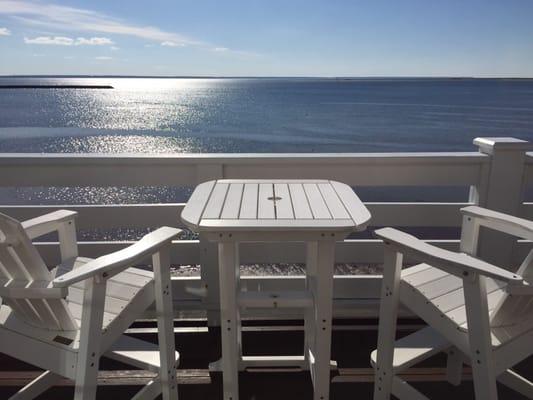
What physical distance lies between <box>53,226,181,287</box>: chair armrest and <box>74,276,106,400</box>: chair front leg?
0.04 metres

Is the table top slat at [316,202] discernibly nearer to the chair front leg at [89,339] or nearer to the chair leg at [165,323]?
the chair leg at [165,323]

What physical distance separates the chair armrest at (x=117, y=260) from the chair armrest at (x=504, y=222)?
118 centimetres

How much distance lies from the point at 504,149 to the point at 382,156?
64 cm

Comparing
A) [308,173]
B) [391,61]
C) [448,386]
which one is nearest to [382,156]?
[308,173]

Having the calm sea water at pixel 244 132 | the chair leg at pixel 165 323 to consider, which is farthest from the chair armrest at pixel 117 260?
the calm sea water at pixel 244 132

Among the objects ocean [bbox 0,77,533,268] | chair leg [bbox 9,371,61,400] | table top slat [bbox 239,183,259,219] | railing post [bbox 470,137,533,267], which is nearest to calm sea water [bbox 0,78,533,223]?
ocean [bbox 0,77,533,268]

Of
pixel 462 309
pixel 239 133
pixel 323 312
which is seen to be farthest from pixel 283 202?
pixel 239 133

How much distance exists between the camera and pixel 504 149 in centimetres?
236

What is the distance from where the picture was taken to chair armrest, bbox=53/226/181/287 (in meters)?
1.24

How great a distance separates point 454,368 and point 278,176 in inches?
47.8

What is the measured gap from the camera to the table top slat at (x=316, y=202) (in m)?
1.49

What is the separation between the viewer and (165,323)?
68.0 inches

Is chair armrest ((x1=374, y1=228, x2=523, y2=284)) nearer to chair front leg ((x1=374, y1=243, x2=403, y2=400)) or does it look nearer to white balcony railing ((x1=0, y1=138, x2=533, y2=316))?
chair front leg ((x1=374, y1=243, x2=403, y2=400))

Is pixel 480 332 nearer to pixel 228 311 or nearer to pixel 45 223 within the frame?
pixel 228 311
